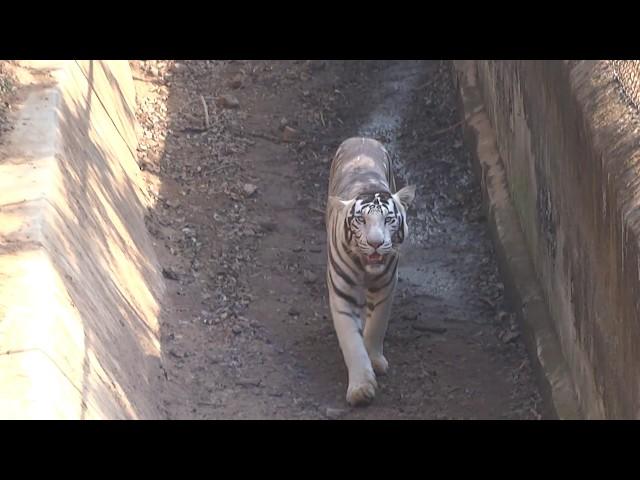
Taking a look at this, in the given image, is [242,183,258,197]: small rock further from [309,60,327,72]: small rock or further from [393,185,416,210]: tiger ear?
[309,60,327,72]: small rock

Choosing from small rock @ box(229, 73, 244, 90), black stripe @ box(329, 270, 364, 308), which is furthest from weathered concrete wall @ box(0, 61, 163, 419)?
small rock @ box(229, 73, 244, 90)

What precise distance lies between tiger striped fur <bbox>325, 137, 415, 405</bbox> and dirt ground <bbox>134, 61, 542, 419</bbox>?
8.5 inches

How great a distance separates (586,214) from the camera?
6.91 metres

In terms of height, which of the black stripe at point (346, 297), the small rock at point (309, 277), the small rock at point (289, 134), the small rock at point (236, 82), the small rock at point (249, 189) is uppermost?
the small rock at point (236, 82)

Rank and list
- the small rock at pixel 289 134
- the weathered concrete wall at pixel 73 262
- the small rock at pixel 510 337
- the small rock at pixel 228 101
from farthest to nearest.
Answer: the small rock at pixel 228 101
the small rock at pixel 289 134
the small rock at pixel 510 337
the weathered concrete wall at pixel 73 262

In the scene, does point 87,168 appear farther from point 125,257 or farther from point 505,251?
point 505,251

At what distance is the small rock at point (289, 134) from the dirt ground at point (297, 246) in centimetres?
2

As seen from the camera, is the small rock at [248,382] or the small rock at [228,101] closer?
the small rock at [248,382]

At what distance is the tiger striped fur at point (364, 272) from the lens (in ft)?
24.7

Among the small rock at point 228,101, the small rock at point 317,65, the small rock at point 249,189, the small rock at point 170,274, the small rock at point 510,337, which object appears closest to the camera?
the small rock at point 510,337

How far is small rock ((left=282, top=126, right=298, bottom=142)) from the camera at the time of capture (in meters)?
11.4

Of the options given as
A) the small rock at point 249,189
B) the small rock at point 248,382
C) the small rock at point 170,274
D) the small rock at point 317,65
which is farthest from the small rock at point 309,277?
the small rock at point 317,65

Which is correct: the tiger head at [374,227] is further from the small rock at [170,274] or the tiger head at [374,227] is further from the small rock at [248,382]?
the small rock at [170,274]
